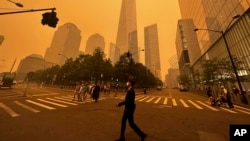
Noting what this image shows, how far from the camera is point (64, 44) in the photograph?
563 ft

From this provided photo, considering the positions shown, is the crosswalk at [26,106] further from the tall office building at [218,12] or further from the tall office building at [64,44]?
the tall office building at [64,44]

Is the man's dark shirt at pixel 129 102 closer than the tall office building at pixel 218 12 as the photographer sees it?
Yes

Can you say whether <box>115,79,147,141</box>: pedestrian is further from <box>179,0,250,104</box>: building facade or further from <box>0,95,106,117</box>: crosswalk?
<box>179,0,250,104</box>: building facade

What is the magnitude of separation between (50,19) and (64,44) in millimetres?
182681

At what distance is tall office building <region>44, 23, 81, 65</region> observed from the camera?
168875mm

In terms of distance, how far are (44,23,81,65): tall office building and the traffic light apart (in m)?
169

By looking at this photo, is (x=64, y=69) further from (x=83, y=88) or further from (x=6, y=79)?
(x=83, y=88)

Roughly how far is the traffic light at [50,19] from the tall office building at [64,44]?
169m

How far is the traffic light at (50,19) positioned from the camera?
26.1ft

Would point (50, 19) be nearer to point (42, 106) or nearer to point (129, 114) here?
point (42, 106)

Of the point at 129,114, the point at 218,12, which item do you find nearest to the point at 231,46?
the point at 218,12

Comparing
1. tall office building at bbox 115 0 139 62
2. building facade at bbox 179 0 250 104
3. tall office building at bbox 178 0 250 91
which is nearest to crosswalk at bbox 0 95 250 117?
tall office building at bbox 178 0 250 91

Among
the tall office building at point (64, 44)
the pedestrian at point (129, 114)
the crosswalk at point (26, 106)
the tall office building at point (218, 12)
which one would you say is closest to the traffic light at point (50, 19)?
the crosswalk at point (26, 106)

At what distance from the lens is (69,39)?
17875 cm
